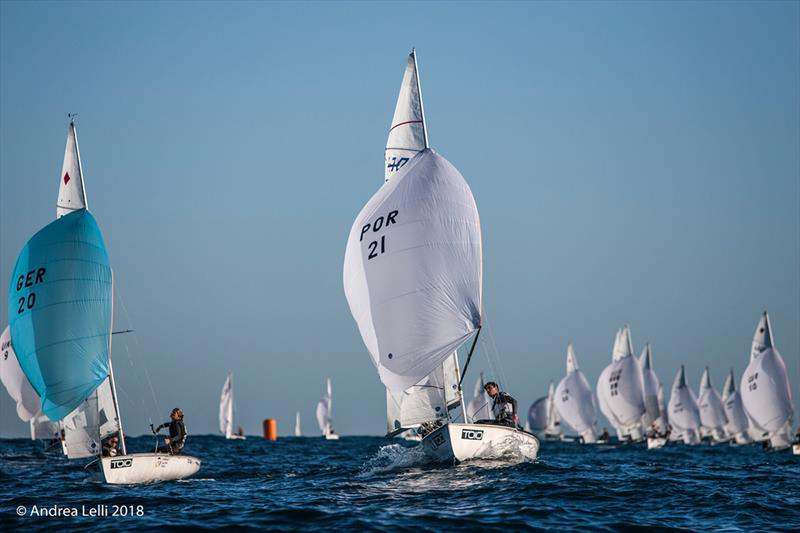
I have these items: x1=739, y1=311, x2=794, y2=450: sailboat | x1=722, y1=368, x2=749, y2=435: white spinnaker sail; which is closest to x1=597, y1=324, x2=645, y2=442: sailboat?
x1=722, y1=368, x2=749, y2=435: white spinnaker sail

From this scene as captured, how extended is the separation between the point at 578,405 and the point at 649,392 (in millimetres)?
6524

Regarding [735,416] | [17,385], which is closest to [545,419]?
[735,416]

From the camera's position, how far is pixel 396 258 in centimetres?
2431

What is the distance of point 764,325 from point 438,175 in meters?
45.5

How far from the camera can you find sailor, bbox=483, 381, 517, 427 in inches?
1015

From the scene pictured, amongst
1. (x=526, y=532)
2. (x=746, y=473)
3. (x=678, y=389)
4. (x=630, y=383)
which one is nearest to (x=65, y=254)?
(x=526, y=532)

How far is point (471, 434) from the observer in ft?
78.8

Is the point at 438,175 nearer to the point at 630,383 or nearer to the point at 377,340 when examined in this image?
the point at 377,340

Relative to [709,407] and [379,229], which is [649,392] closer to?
[709,407]

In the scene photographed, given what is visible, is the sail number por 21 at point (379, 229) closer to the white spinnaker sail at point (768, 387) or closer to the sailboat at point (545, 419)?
the white spinnaker sail at point (768, 387)

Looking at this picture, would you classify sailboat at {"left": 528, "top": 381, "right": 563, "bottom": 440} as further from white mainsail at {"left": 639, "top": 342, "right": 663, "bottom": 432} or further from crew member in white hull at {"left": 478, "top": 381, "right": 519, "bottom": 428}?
crew member in white hull at {"left": 478, "top": 381, "right": 519, "bottom": 428}

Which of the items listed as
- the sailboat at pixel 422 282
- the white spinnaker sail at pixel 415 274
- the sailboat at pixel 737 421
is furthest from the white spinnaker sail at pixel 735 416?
the white spinnaker sail at pixel 415 274

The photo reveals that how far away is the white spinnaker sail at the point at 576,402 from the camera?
86.1 m

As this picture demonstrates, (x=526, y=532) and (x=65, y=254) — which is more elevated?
(x=65, y=254)
